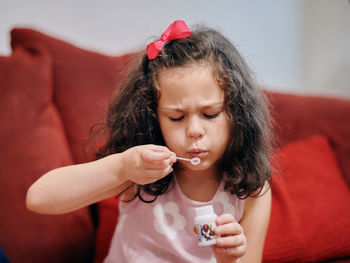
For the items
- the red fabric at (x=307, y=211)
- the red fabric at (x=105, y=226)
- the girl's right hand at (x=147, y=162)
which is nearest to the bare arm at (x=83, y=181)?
the girl's right hand at (x=147, y=162)

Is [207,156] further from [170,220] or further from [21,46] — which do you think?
[21,46]

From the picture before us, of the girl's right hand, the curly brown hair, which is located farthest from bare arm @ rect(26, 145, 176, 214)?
the curly brown hair

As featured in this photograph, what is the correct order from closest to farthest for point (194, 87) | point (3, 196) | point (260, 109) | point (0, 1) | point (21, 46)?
point (194, 87), point (260, 109), point (3, 196), point (21, 46), point (0, 1)

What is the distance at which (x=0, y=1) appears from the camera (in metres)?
1.46

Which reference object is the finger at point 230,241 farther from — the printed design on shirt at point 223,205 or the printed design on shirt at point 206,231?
the printed design on shirt at point 223,205

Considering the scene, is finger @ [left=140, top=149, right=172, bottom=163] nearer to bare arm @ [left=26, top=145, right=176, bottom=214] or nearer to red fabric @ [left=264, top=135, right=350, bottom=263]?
bare arm @ [left=26, top=145, right=176, bottom=214]

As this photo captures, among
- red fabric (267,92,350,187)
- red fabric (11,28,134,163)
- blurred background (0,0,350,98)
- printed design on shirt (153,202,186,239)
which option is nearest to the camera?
printed design on shirt (153,202,186,239)

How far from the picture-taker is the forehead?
2.40ft

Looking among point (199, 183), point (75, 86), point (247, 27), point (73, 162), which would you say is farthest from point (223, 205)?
point (247, 27)

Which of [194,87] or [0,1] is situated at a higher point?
[0,1]

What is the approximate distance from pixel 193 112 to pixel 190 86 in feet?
0.19

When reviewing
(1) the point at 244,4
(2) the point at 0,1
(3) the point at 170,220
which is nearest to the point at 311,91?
(1) the point at 244,4

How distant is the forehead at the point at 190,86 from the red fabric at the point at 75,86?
0.50 m

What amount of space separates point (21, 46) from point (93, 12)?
0.48 meters
